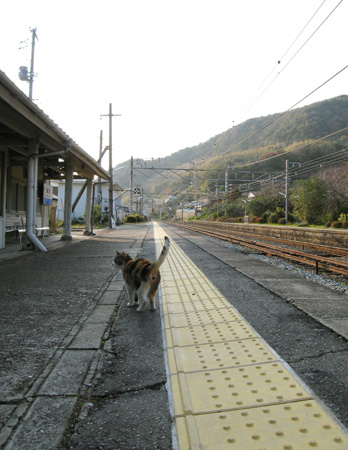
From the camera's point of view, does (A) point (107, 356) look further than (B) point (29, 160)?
No

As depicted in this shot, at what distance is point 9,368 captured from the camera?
2951 mm

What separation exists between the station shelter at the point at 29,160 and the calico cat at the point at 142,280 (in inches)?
200

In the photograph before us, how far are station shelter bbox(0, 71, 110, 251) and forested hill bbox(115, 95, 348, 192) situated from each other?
53304mm

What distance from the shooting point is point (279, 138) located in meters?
105

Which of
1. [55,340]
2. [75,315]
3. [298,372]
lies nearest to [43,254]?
[75,315]

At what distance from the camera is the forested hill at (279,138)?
243 ft

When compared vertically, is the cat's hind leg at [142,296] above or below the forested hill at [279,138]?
below

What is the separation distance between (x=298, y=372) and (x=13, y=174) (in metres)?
15.2

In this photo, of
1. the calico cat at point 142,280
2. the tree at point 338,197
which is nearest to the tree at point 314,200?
the tree at point 338,197

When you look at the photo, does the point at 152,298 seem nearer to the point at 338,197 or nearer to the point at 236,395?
the point at 236,395

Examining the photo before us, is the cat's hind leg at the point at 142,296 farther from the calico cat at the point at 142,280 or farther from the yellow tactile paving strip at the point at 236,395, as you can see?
the yellow tactile paving strip at the point at 236,395

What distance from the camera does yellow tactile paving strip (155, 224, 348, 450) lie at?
1.98m

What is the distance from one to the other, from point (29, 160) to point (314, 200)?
24598mm

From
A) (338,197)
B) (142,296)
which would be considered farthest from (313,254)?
(338,197)
